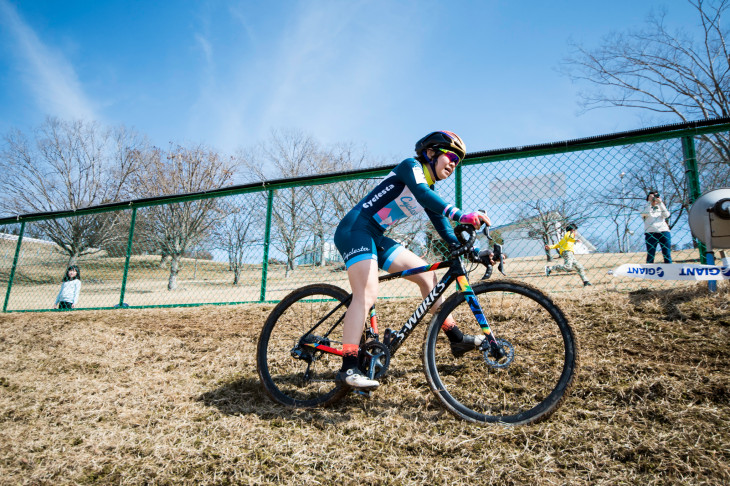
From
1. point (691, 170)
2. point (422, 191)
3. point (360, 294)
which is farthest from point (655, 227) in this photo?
point (360, 294)

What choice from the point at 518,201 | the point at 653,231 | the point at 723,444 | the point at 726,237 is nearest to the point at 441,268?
the point at 723,444

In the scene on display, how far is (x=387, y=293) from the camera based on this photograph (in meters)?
5.73

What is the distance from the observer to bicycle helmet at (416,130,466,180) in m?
2.76

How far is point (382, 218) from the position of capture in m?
2.84

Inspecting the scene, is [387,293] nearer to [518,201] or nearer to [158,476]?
[518,201]

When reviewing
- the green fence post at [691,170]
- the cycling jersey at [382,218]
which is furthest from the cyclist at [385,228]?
the green fence post at [691,170]

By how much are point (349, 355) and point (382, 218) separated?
1003 millimetres

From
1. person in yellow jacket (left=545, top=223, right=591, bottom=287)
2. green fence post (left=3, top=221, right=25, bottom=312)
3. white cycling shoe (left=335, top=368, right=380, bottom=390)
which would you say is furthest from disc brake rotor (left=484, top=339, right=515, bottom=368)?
green fence post (left=3, top=221, right=25, bottom=312)

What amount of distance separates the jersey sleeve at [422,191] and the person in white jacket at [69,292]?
27.2ft

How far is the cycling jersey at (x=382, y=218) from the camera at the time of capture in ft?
8.88

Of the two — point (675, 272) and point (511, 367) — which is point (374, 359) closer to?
point (511, 367)

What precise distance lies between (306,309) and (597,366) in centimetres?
233

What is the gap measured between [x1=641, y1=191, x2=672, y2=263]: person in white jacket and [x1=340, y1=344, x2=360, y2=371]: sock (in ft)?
17.1

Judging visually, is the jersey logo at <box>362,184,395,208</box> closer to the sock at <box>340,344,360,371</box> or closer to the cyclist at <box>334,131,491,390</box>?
the cyclist at <box>334,131,491,390</box>
